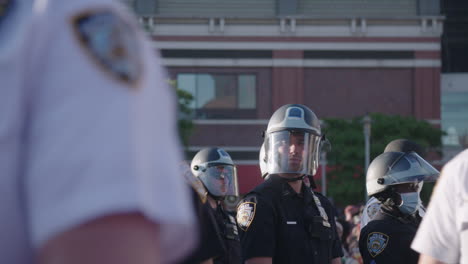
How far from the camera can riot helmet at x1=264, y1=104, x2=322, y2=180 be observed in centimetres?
522

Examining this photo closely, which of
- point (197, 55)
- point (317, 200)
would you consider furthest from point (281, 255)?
point (197, 55)

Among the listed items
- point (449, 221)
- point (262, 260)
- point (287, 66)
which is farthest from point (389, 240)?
point (287, 66)

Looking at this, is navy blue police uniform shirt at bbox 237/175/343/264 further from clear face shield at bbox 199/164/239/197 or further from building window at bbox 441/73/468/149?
building window at bbox 441/73/468/149

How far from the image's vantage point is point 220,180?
7.08 metres

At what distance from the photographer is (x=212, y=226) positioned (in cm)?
389

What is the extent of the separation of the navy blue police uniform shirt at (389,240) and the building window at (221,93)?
Result: 109 ft

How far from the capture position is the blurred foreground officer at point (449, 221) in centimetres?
234

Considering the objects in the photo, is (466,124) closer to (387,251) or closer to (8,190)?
(387,251)

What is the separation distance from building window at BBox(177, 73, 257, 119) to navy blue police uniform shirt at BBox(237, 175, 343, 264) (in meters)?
33.1

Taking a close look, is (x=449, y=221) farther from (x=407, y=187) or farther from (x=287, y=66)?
(x=287, y=66)

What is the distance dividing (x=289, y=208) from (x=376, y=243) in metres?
0.56

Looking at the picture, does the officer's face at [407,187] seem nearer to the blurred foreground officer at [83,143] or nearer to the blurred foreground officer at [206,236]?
the blurred foreground officer at [206,236]

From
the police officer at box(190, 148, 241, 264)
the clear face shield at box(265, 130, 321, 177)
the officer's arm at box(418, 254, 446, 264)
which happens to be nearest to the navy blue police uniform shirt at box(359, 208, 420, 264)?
the clear face shield at box(265, 130, 321, 177)

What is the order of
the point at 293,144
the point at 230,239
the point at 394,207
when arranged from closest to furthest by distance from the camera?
the point at 394,207 < the point at 293,144 < the point at 230,239
